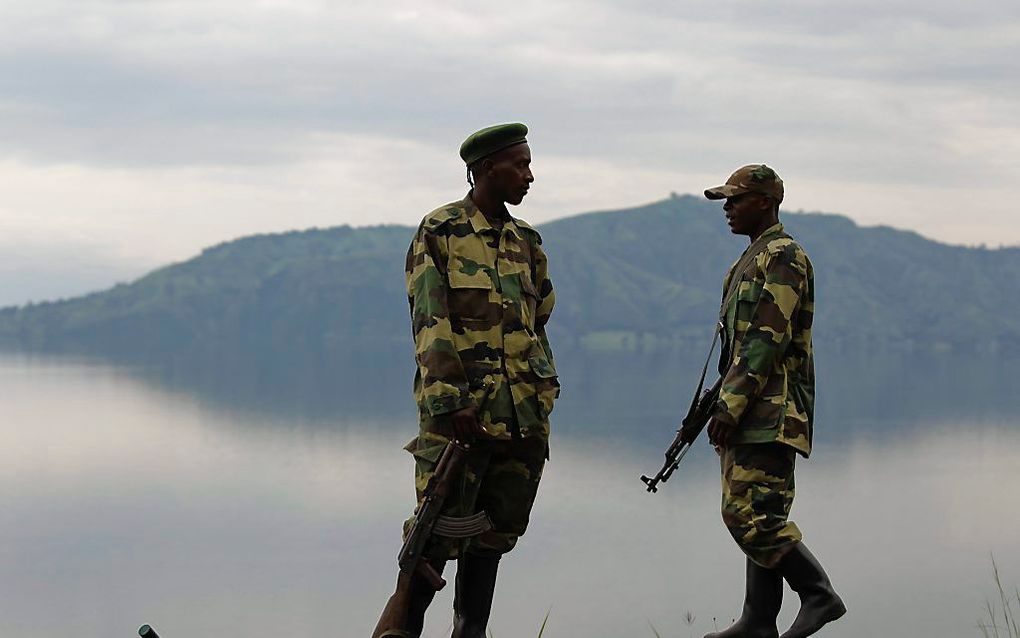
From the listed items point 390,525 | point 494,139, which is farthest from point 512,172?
point 390,525

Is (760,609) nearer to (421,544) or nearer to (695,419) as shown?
(695,419)

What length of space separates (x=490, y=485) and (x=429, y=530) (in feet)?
1.19

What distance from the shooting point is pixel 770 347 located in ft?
21.3

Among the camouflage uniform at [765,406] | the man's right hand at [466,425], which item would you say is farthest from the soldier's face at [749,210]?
the man's right hand at [466,425]

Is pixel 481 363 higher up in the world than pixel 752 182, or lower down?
lower down

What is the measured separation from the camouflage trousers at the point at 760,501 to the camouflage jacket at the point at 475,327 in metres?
1.03

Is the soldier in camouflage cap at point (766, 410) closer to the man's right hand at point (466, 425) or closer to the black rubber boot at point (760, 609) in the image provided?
the black rubber boot at point (760, 609)

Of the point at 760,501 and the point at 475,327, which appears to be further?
the point at 760,501

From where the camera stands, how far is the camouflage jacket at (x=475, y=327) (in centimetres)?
589

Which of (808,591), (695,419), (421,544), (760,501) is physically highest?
(695,419)

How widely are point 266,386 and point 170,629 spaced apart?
9497cm

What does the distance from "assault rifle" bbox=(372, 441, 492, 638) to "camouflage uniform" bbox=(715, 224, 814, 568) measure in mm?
1293

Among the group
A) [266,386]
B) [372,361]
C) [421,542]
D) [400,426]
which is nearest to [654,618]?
[421,542]

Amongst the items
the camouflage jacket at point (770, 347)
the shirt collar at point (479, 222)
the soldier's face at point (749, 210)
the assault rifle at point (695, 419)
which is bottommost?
the assault rifle at point (695, 419)
